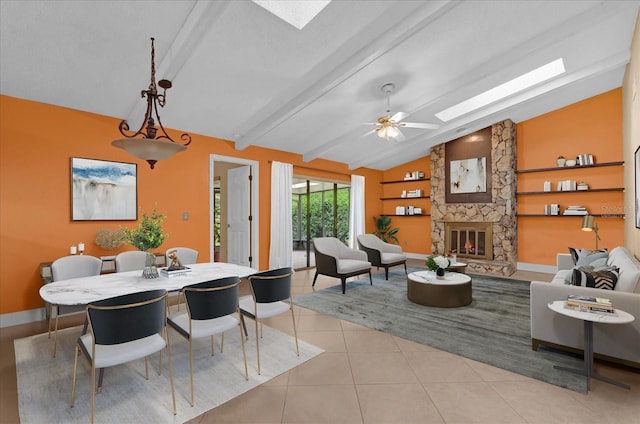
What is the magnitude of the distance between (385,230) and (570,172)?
4.42 meters

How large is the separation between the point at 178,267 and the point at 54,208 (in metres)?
2.07

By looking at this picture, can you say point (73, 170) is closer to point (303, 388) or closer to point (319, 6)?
point (319, 6)

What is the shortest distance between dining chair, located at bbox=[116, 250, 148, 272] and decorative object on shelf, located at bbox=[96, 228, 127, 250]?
57cm

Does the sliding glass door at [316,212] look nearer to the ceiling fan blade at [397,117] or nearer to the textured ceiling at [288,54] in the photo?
the textured ceiling at [288,54]

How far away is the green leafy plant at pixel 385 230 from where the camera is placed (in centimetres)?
866

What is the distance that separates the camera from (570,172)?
6.13m

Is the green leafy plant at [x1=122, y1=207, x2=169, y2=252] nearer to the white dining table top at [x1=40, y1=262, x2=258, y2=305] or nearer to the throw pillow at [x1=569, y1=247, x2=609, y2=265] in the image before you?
the white dining table top at [x1=40, y1=262, x2=258, y2=305]

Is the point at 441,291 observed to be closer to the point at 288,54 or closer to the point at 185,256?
the point at 185,256

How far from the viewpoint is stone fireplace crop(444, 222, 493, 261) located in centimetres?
679

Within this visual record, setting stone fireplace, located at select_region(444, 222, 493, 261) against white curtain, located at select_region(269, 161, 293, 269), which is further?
stone fireplace, located at select_region(444, 222, 493, 261)

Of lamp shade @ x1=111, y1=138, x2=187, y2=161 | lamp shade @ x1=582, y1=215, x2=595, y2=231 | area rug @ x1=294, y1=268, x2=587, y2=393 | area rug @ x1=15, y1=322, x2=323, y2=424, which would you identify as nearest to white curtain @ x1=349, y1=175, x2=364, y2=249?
area rug @ x1=294, y1=268, x2=587, y2=393

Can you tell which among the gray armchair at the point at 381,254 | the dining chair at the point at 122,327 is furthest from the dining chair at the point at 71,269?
the gray armchair at the point at 381,254

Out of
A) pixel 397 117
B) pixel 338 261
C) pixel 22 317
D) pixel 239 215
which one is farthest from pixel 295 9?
pixel 22 317

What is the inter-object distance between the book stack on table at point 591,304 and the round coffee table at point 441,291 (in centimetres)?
171
